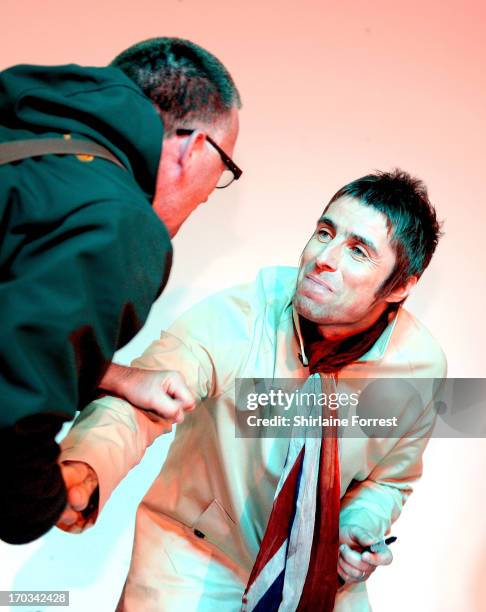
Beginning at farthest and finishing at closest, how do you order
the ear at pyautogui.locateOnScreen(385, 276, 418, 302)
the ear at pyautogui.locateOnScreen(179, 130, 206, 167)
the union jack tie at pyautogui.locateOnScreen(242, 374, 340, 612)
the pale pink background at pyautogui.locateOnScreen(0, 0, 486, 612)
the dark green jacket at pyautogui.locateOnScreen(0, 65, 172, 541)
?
the pale pink background at pyautogui.locateOnScreen(0, 0, 486, 612)
the ear at pyautogui.locateOnScreen(385, 276, 418, 302)
the union jack tie at pyautogui.locateOnScreen(242, 374, 340, 612)
the ear at pyautogui.locateOnScreen(179, 130, 206, 167)
the dark green jacket at pyautogui.locateOnScreen(0, 65, 172, 541)

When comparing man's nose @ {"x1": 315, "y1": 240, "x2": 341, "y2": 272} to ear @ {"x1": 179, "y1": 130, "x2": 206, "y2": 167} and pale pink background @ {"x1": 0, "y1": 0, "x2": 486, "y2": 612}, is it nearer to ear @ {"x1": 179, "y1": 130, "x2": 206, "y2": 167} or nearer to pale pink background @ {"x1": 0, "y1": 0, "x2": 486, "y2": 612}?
ear @ {"x1": 179, "y1": 130, "x2": 206, "y2": 167}

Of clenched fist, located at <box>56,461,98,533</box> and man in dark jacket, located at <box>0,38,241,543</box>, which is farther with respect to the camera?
clenched fist, located at <box>56,461,98,533</box>

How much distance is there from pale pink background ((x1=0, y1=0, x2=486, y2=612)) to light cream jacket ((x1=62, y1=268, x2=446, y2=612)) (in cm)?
53

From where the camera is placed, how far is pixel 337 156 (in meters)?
2.21

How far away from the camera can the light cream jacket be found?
5.10 ft

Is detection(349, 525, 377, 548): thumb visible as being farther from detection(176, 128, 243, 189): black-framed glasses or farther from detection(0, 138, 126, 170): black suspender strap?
detection(0, 138, 126, 170): black suspender strap

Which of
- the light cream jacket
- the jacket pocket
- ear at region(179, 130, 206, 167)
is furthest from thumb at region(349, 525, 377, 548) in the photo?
ear at region(179, 130, 206, 167)

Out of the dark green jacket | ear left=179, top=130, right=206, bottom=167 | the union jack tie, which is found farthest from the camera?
the union jack tie

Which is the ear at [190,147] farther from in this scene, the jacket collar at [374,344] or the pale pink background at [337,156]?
the pale pink background at [337,156]

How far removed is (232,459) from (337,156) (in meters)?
0.96

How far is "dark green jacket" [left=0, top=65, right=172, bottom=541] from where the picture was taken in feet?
2.79

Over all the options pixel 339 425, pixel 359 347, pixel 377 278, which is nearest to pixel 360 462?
pixel 339 425

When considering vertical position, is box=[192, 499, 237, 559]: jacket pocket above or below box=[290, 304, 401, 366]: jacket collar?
below

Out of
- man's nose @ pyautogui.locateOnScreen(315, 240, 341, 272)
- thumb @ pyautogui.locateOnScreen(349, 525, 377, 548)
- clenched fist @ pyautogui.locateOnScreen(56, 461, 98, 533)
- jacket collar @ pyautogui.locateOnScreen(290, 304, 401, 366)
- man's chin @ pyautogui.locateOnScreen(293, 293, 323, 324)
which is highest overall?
man's nose @ pyautogui.locateOnScreen(315, 240, 341, 272)
